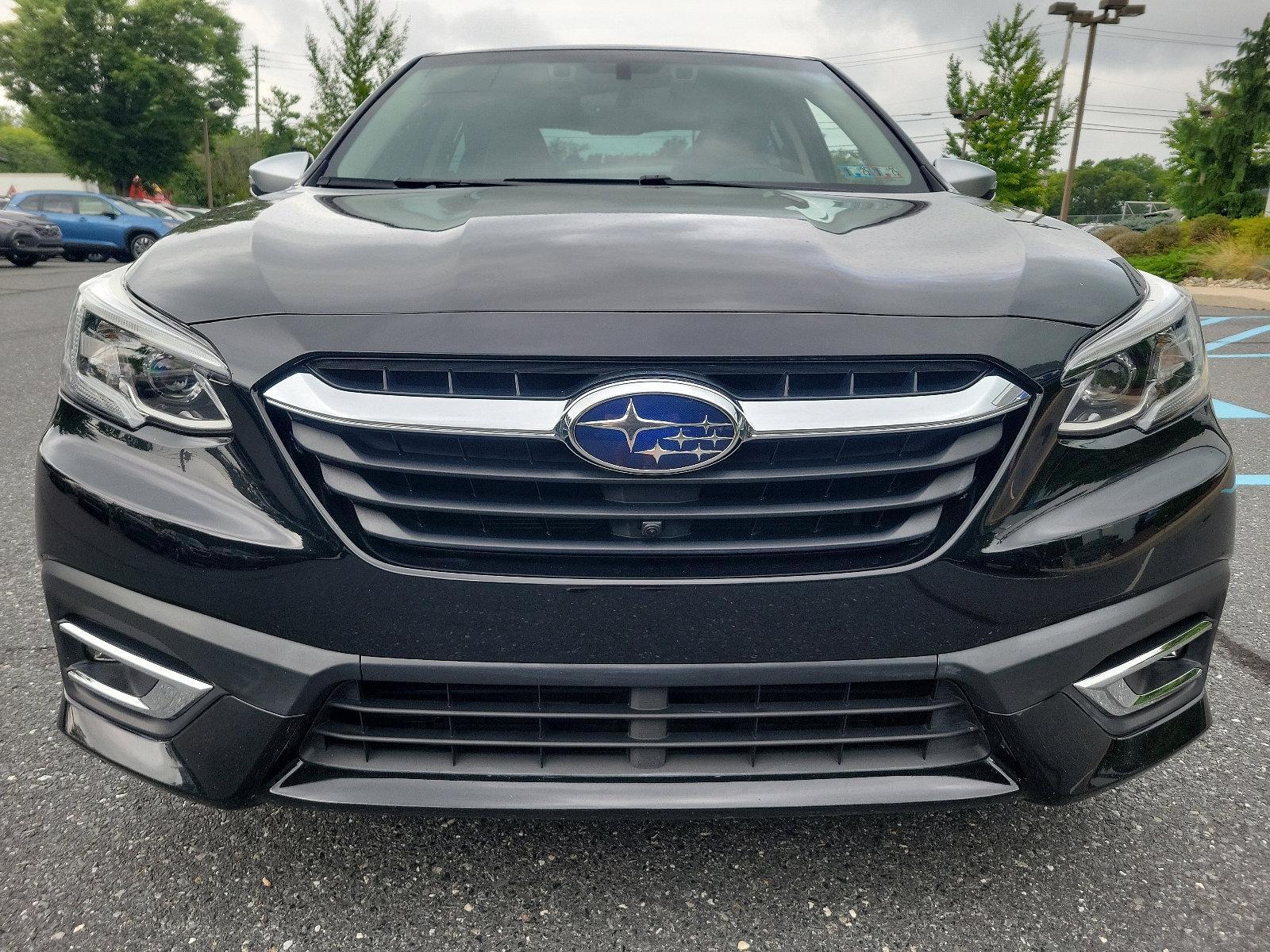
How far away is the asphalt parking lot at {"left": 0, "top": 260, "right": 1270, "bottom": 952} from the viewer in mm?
1637

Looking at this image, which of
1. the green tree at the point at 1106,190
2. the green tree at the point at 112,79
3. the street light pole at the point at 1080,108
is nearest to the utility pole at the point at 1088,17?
the street light pole at the point at 1080,108

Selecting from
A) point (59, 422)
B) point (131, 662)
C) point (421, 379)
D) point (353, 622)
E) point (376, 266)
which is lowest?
point (131, 662)

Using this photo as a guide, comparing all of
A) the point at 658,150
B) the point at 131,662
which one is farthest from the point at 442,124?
the point at 131,662

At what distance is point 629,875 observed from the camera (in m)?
1.78

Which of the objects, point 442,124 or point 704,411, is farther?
point 442,124

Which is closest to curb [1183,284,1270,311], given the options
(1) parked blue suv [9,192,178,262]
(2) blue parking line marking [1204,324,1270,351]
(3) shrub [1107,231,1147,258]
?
(2) blue parking line marking [1204,324,1270,351]

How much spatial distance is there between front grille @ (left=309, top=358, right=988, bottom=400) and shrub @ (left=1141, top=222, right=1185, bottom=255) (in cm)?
2297

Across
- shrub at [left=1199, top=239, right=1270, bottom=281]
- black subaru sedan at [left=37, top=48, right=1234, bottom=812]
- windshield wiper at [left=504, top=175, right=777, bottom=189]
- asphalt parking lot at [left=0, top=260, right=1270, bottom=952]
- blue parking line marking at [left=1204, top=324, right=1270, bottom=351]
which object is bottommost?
shrub at [left=1199, top=239, right=1270, bottom=281]

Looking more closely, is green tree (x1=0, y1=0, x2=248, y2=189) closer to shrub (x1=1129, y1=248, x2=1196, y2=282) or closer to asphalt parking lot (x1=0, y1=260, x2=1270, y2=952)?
shrub (x1=1129, y1=248, x2=1196, y2=282)

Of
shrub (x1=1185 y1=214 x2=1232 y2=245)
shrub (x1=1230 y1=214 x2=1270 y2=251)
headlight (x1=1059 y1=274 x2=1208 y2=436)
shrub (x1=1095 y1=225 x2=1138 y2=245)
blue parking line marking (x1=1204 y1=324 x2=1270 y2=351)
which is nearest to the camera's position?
headlight (x1=1059 y1=274 x2=1208 y2=436)

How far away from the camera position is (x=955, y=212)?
84.6 inches

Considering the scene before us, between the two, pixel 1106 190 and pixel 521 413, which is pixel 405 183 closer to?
pixel 521 413

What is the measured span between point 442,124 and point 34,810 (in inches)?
74.9

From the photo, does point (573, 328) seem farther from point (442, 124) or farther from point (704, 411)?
point (442, 124)
